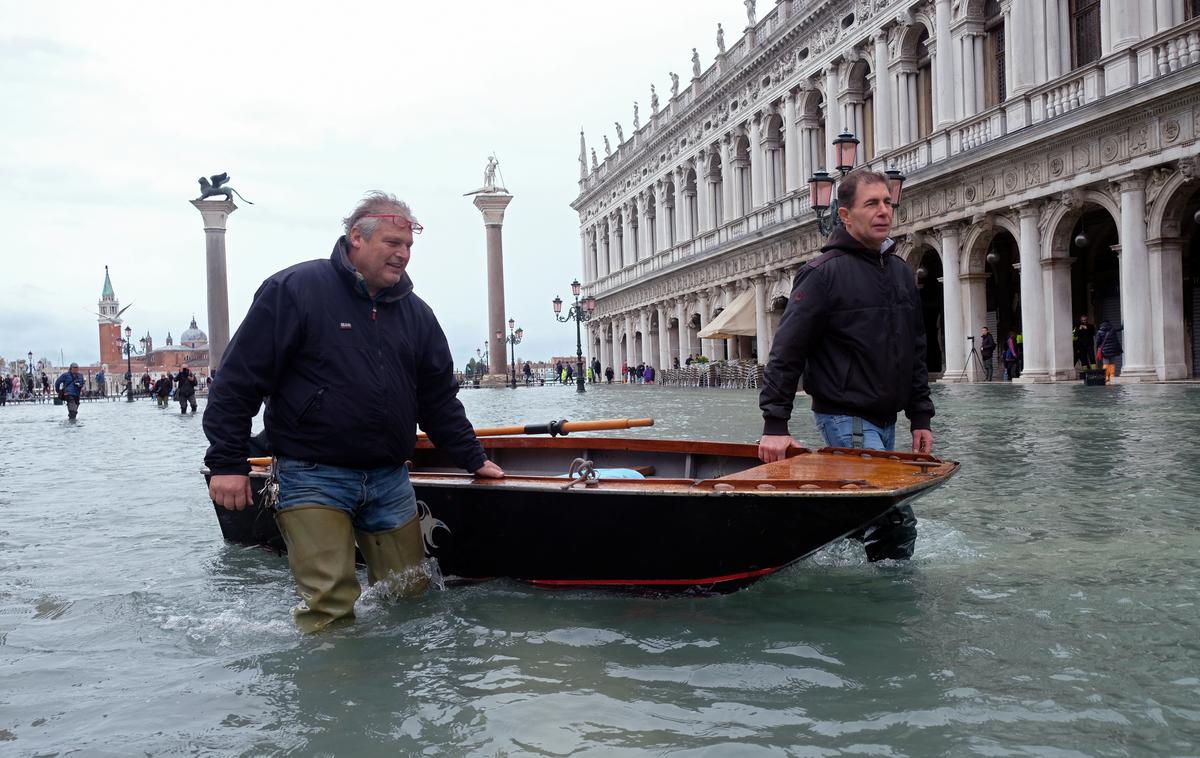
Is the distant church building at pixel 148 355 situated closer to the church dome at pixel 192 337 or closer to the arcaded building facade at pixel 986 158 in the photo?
the church dome at pixel 192 337

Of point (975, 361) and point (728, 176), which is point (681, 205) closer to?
point (728, 176)

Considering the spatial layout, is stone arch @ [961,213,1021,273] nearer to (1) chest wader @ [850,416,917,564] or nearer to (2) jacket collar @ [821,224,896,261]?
(1) chest wader @ [850,416,917,564]

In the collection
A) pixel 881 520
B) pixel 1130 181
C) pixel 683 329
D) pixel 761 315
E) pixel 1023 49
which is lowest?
pixel 881 520

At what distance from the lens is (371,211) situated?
153 inches

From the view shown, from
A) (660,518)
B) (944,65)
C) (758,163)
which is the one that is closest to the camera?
(660,518)

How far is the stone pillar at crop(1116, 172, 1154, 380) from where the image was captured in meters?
16.8

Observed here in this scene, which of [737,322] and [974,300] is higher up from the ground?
[737,322]

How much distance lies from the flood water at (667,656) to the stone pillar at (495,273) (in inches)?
1725

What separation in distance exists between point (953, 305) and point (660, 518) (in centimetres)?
2051

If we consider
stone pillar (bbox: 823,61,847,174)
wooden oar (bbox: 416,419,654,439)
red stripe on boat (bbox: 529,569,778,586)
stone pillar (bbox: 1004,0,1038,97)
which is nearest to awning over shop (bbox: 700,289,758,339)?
stone pillar (bbox: 823,61,847,174)

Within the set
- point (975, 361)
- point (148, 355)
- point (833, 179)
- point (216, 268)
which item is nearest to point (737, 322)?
point (975, 361)

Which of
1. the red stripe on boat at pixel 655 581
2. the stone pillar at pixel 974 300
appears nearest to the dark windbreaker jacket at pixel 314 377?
the red stripe on boat at pixel 655 581

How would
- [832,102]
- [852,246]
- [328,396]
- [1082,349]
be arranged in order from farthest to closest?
[832,102] < [1082,349] < [852,246] < [328,396]

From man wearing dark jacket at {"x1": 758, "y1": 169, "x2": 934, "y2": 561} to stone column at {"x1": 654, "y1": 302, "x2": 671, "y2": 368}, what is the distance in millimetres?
42268
